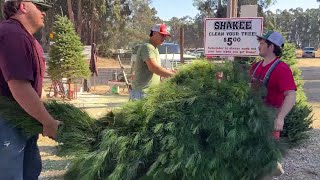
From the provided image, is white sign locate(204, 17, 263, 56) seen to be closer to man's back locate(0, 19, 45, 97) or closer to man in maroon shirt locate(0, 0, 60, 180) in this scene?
man in maroon shirt locate(0, 0, 60, 180)

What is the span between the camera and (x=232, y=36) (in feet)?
21.1

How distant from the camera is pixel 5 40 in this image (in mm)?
2285

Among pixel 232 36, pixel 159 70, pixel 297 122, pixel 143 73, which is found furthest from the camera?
pixel 232 36

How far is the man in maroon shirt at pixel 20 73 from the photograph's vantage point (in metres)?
2.27

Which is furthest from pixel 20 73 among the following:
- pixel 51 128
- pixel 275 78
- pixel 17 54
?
pixel 275 78

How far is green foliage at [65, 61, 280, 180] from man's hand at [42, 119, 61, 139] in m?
0.24

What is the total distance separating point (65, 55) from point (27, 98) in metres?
11.5

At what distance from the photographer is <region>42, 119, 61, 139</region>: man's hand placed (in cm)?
244

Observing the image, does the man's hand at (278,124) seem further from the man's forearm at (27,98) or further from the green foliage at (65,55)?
the green foliage at (65,55)

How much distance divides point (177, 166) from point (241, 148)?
414mm

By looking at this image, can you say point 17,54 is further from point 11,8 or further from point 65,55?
point 65,55

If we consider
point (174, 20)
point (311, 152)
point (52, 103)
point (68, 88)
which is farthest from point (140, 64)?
point (174, 20)

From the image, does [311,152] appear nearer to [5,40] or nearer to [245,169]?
[245,169]

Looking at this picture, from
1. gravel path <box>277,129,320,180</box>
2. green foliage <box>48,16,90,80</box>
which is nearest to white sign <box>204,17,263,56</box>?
gravel path <box>277,129,320,180</box>
